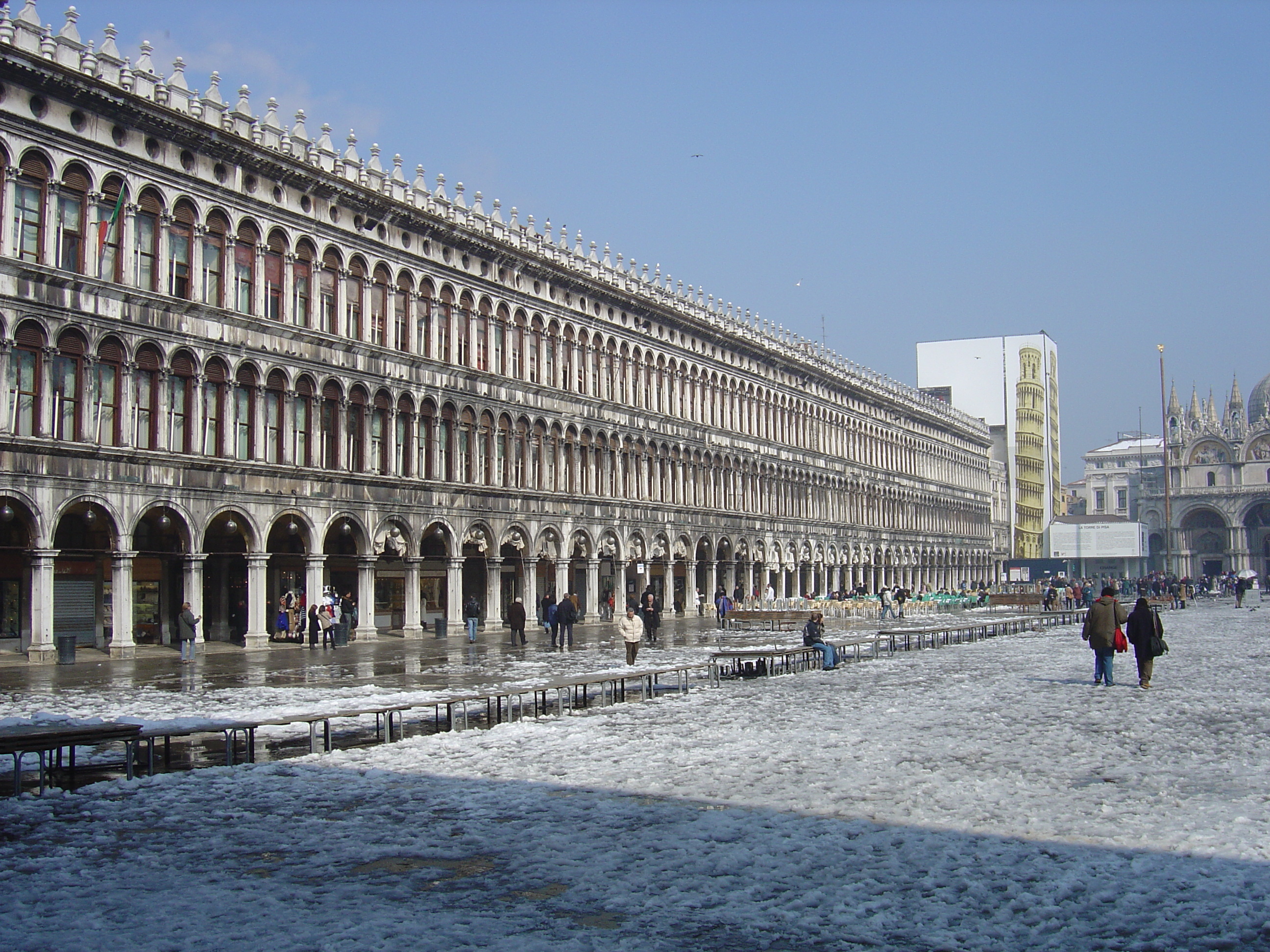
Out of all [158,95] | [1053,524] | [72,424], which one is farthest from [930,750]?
[1053,524]

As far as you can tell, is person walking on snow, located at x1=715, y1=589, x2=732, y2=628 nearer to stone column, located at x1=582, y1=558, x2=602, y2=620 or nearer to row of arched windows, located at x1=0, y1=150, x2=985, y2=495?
stone column, located at x1=582, y1=558, x2=602, y2=620

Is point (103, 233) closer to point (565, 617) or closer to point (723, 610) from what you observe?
point (565, 617)

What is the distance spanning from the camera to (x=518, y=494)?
52.2m

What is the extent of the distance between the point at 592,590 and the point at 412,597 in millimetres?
13003

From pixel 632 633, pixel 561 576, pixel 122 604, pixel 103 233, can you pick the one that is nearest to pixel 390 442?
pixel 561 576

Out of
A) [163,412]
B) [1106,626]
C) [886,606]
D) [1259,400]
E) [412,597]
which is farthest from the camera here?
[1259,400]

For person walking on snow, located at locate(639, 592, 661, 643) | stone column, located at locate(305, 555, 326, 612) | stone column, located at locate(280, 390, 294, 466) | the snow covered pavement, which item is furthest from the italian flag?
the snow covered pavement

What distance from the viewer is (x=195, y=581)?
120 feet

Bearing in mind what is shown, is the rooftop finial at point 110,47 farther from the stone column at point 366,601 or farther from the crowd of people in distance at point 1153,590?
the crowd of people in distance at point 1153,590

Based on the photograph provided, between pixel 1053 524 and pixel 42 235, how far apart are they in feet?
360

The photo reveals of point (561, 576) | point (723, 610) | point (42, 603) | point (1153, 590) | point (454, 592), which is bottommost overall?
point (1153, 590)

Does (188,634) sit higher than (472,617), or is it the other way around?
(188,634)

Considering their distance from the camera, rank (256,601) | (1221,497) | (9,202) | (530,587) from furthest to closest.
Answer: (1221,497) < (530,587) < (256,601) < (9,202)

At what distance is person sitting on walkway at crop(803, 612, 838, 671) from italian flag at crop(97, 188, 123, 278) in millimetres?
21818
